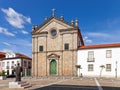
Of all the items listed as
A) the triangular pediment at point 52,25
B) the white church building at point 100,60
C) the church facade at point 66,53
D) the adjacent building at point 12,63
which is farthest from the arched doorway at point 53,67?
the adjacent building at point 12,63

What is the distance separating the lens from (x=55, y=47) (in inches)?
1597

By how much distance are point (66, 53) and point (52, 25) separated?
799 cm

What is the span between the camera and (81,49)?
37.7 m

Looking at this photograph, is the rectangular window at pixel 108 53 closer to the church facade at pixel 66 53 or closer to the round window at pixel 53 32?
the church facade at pixel 66 53

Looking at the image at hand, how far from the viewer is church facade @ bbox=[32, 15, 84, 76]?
1526 inches

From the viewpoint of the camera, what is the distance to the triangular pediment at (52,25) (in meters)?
40.5

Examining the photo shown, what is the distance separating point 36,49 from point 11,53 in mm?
13446

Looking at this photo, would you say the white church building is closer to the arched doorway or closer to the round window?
the arched doorway

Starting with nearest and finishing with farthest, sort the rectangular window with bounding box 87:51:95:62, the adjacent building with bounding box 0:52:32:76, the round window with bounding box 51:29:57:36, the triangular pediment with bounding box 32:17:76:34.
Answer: the rectangular window with bounding box 87:51:95:62
the triangular pediment with bounding box 32:17:76:34
the round window with bounding box 51:29:57:36
the adjacent building with bounding box 0:52:32:76

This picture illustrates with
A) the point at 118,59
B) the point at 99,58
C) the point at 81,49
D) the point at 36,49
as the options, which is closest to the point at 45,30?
the point at 36,49

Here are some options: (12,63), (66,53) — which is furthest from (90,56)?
(12,63)

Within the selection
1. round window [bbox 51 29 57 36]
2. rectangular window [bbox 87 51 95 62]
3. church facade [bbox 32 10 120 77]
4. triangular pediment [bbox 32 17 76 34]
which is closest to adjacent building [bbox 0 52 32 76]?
church facade [bbox 32 10 120 77]

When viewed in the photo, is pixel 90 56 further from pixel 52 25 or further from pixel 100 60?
pixel 52 25

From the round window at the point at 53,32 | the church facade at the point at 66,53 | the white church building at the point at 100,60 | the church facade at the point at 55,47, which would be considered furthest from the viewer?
the round window at the point at 53,32
